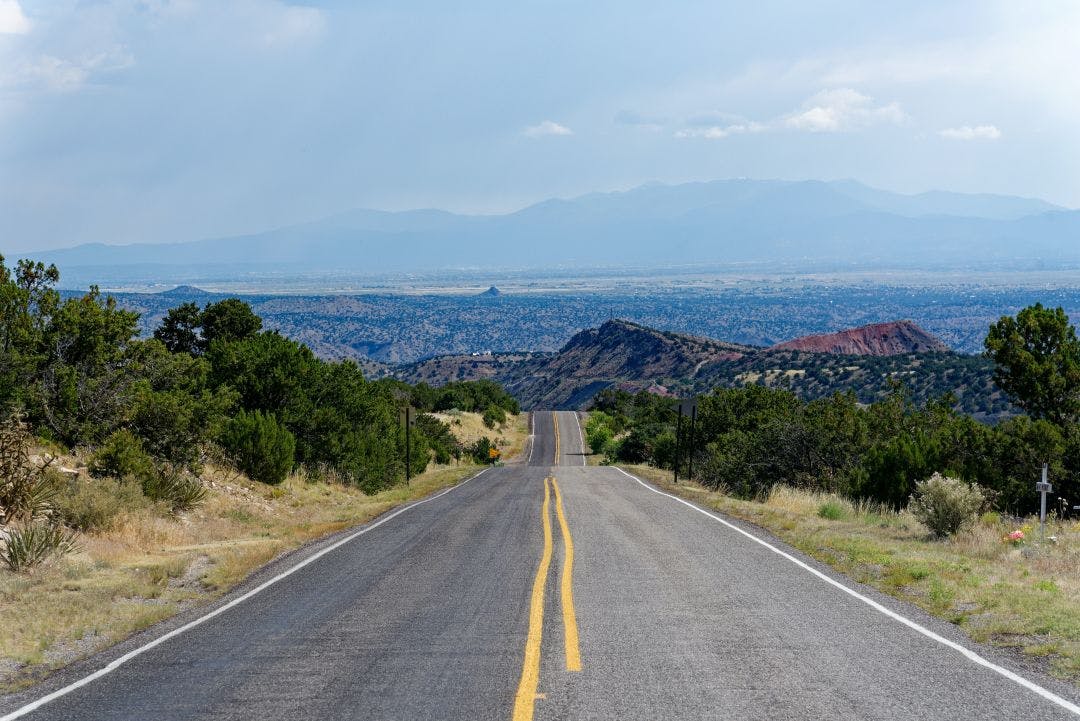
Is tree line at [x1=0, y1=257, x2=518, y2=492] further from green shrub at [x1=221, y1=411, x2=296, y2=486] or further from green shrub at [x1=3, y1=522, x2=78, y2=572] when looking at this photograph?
green shrub at [x1=3, y1=522, x2=78, y2=572]

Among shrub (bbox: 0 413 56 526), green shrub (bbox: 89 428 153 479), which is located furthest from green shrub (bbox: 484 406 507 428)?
shrub (bbox: 0 413 56 526)

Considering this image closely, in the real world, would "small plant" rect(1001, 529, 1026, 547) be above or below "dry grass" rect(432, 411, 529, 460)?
above

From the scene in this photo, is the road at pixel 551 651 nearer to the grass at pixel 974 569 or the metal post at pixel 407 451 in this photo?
the grass at pixel 974 569

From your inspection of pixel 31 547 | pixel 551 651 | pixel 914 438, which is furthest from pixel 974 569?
pixel 914 438

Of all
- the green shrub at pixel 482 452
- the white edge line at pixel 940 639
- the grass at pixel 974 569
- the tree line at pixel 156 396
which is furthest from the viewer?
the green shrub at pixel 482 452

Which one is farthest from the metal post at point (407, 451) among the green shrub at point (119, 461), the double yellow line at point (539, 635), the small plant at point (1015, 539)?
the small plant at point (1015, 539)

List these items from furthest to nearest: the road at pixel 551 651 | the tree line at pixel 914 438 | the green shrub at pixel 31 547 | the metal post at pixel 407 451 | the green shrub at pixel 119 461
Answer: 1. the metal post at pixel 407 451
2. the tree line at pixel 914 438
3. the green shrub at pixel 119 461
4. the green shrub at pixel 31 547
5. the road at pixel 551 651

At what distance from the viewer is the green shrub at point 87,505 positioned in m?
16.9

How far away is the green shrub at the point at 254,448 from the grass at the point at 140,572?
1.46 metres

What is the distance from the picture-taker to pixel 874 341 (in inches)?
7421

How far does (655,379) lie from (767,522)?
128382 mm

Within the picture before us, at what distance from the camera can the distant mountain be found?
179 metres

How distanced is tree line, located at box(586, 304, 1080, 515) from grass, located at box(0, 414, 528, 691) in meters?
15.0

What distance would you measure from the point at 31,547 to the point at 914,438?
25.1 meters
